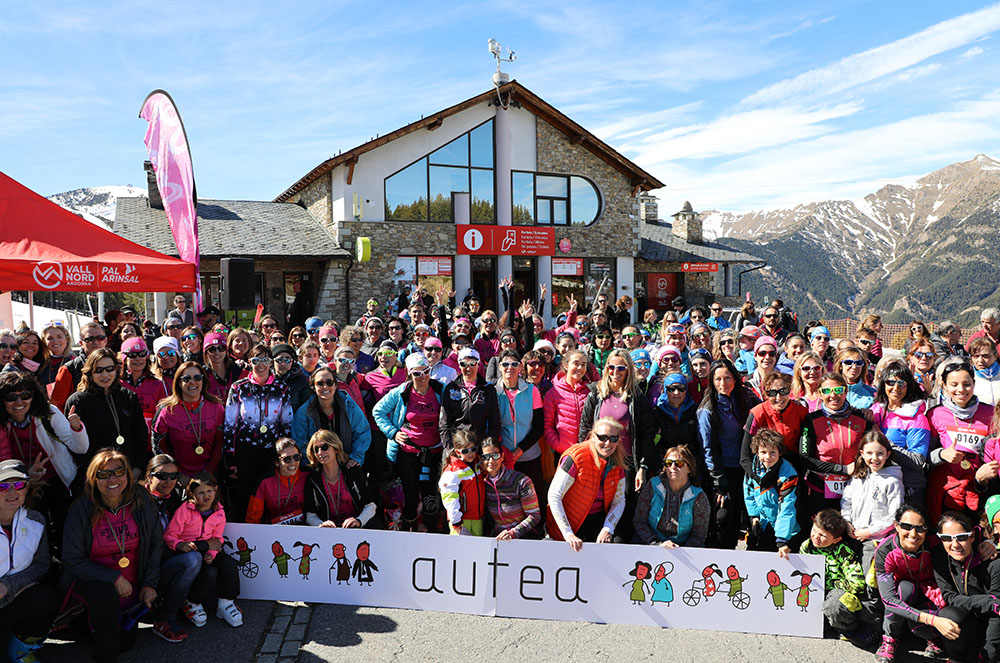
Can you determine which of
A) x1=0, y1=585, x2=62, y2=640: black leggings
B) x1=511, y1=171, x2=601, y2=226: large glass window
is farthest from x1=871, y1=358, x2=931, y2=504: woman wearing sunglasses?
x1=511, y1=171, x2=601, y2=226: large glass window

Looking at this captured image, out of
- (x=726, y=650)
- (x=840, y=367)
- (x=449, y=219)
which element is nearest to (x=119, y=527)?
(x=726, y=650)

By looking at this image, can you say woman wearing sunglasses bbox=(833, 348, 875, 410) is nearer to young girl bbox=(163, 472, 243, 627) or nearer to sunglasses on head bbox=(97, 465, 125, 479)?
young girl bbox=(163, 472, 243, 627)

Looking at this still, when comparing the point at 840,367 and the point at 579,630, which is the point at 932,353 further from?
the point at 579,630

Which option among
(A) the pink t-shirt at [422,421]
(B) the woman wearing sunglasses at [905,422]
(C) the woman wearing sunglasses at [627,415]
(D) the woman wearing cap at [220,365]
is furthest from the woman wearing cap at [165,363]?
(B) the woman wearing sunglasses at [905,422]

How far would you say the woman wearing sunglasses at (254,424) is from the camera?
15.9ft

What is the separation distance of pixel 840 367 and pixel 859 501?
147cm

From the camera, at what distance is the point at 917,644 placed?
12.6 feet

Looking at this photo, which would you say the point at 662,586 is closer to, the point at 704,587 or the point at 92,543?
the point at 704,587

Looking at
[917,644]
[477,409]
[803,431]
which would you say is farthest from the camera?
[477,409]

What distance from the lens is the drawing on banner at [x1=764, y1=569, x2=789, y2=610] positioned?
4090 millimetres

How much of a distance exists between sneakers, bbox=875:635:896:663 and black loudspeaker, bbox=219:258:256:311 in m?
7.46

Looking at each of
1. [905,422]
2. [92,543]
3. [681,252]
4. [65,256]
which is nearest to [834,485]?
[905,422]

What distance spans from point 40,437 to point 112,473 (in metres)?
0.71

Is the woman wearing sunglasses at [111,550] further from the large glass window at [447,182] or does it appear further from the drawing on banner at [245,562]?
the large glass window at [447,182]
